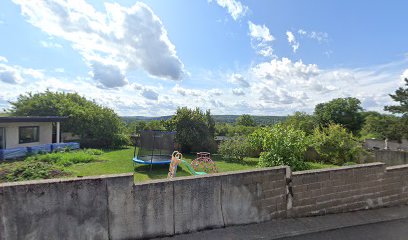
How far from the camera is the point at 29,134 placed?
58.0 ft

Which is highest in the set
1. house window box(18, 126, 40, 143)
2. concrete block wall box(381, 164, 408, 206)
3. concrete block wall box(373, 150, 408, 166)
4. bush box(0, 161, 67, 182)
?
house window box(18, 126, 40, 143)

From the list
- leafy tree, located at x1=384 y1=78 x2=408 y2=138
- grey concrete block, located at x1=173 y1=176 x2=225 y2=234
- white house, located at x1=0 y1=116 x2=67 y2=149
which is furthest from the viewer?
leafy tree, located at x1=384 y1=78 x2=408 y2=138

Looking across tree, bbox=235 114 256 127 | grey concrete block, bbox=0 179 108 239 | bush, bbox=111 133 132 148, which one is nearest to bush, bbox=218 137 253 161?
bush, bbox=111 133 132 148

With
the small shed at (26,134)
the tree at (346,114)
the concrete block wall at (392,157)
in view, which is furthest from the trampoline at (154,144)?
the tree at (346,114)

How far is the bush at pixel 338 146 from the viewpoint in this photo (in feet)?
45.5

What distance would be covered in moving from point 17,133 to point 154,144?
1051 cm

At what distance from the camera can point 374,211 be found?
4953mm

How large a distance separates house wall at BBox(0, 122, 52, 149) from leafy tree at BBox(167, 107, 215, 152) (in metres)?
9.13

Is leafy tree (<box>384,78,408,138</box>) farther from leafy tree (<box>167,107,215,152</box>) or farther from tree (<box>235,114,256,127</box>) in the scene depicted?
tree (<box>235,114,256,127</box>)

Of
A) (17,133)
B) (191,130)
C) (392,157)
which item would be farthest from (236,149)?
(17,133)

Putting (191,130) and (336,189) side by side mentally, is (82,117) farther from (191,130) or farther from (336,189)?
(336,189)

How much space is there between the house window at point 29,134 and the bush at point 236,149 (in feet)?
43.1

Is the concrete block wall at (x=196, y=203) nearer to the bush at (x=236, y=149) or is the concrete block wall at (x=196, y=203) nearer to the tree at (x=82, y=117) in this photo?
the bush at (x=236, y=149)

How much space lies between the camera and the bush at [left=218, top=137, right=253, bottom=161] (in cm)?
1523
